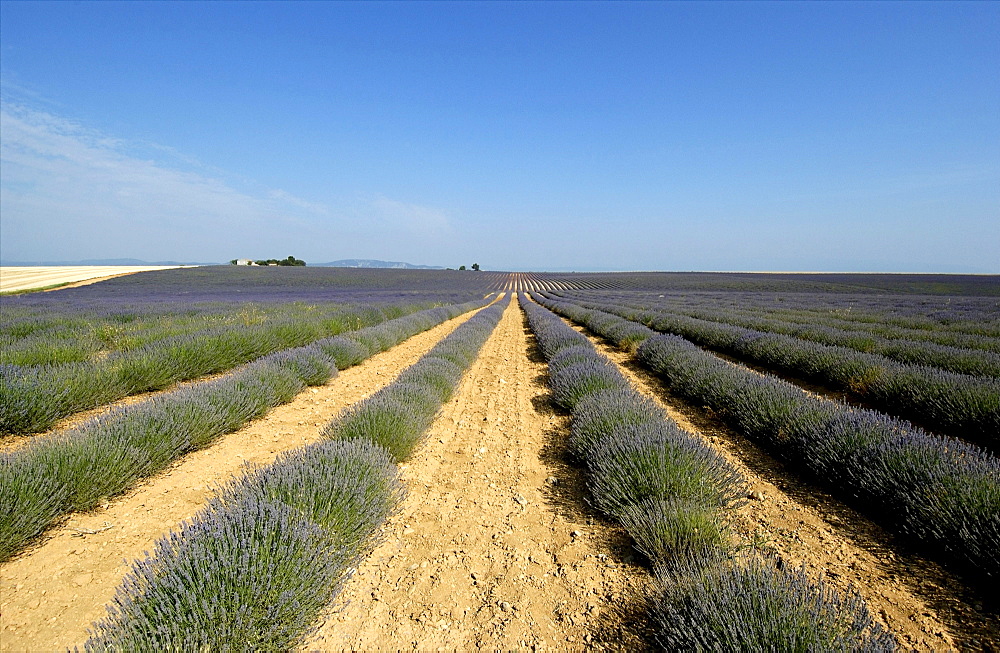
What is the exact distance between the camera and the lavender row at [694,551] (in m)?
1.41

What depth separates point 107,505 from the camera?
105 inches

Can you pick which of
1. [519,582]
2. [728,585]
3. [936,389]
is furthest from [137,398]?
[936,389]

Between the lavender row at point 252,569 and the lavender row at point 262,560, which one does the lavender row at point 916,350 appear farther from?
the lavender row at point 252,569

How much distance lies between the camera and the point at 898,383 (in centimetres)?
474

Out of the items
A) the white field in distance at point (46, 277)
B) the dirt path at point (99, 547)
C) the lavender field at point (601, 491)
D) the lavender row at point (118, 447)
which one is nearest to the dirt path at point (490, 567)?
the lavender field at point (601, 491)

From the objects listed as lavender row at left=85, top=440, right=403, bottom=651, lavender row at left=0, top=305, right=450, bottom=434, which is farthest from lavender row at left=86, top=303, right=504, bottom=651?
lavender row at left=0, top=305, right=450, bottom=434

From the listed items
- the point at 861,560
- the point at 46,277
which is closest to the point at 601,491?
the point at 861,560

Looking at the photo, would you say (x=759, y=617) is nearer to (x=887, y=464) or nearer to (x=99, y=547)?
(x=887, y=464)

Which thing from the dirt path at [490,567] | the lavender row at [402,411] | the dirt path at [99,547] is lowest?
the dirt path at [490,567]

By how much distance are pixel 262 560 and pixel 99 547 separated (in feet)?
4.81

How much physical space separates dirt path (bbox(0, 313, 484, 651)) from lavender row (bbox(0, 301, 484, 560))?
0.12 metres

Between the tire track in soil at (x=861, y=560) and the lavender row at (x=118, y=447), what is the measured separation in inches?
165

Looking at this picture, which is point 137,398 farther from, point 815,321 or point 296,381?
point 815,321

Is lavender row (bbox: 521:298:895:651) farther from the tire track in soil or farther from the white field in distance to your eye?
the white field in distance
